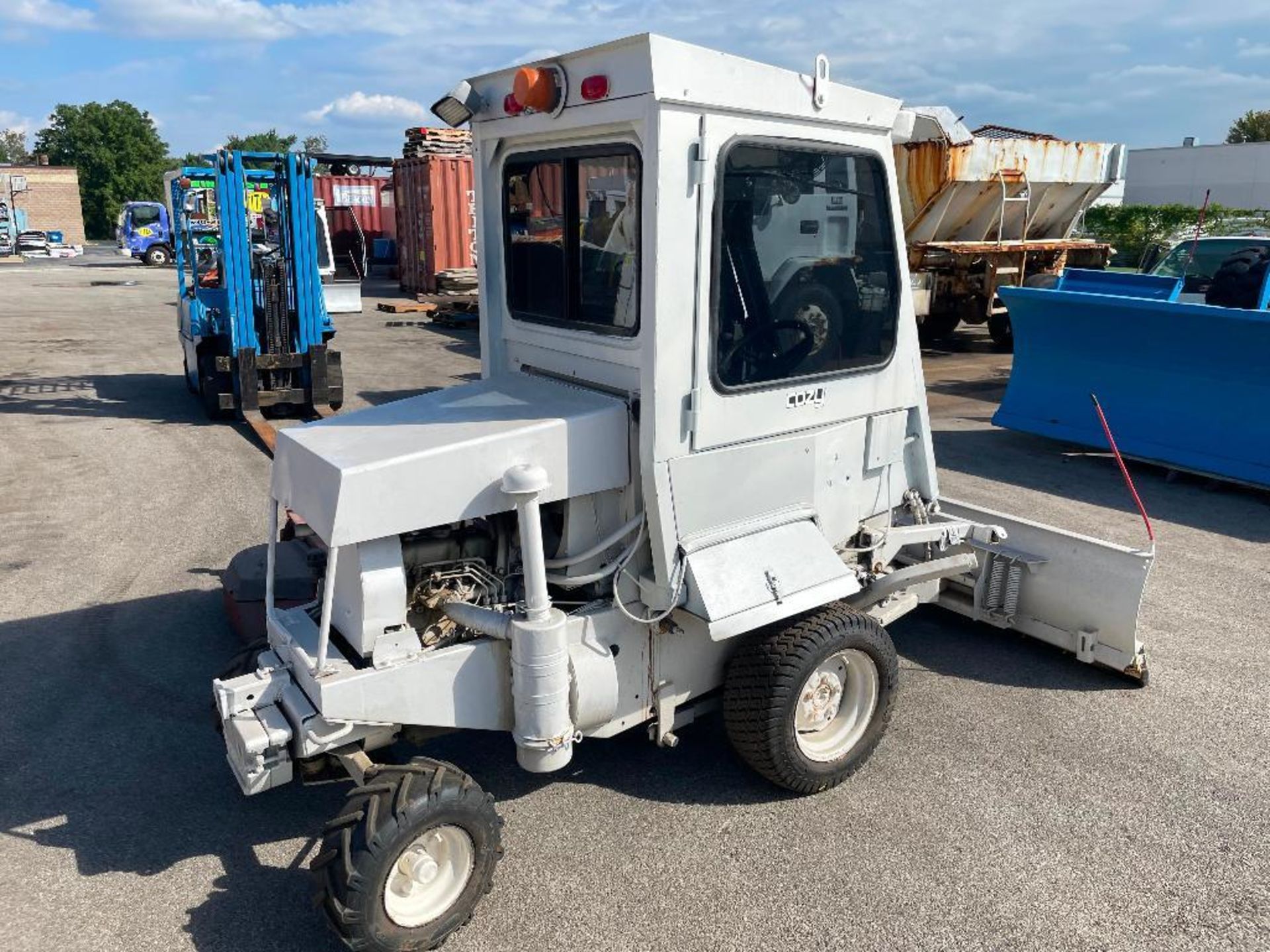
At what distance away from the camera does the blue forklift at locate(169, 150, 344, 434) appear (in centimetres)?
989

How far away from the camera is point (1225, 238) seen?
10.4m

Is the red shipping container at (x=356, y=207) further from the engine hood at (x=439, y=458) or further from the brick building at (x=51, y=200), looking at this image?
the brick building at (x=51, y=200)

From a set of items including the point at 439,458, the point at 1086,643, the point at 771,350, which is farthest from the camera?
the point at 1086,643

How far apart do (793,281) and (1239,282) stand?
22.3 feet

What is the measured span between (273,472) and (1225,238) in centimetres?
1062

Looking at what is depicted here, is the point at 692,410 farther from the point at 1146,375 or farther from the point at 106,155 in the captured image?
the point at 106,155

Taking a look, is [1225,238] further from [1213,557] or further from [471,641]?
[471,641]

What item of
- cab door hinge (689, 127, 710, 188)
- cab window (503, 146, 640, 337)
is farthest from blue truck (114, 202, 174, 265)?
cab door hinge (689, 127, 710, 188)

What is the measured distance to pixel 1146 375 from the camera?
8070mm

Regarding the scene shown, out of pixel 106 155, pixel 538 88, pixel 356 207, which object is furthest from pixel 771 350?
pixel 106 155

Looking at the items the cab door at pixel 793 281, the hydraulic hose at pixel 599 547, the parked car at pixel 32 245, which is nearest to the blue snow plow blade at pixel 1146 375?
the cab door at pixel 793 281

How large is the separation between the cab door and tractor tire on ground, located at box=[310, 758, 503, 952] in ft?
4.58

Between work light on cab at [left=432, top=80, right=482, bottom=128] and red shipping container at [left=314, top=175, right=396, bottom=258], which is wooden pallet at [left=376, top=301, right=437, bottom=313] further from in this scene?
work light on cab at [left=432, top=80, right=482, bottom=128]

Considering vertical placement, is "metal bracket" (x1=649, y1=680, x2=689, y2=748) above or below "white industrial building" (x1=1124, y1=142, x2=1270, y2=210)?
below
